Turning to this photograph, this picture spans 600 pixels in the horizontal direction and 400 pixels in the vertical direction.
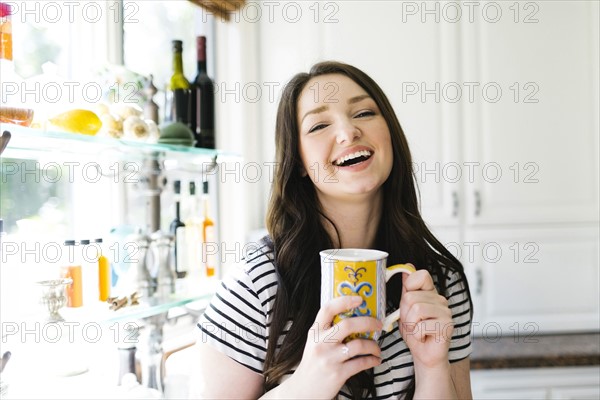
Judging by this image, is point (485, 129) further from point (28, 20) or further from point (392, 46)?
point (28, 20)

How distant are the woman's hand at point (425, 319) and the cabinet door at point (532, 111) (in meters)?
1.25

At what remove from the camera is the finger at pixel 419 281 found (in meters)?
0.78

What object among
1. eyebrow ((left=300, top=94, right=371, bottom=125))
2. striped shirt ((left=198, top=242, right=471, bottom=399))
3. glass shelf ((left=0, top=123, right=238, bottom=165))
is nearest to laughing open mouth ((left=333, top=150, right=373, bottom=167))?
eyebrow ((left=300, top=94, right=371, bottom=125))

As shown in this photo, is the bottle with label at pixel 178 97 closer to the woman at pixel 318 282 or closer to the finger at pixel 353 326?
the woman at pixel 318 282

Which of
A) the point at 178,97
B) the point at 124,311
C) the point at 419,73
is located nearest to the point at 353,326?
the point at 124,311

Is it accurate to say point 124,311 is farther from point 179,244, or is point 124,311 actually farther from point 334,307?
point 334,307

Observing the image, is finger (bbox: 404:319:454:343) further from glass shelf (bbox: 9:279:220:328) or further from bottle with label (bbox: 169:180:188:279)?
bottle with label (bbox: 169:180:188:279)

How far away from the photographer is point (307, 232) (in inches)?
38.7

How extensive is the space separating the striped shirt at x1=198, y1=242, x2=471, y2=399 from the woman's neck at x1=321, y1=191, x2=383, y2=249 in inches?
5.9

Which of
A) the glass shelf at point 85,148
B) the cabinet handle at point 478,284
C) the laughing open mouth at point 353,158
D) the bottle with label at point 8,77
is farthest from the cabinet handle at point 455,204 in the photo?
the bottle with label at point 8,77

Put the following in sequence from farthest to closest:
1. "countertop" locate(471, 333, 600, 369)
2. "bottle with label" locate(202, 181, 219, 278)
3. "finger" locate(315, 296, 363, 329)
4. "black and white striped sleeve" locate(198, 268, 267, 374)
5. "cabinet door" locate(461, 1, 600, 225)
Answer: "cabinet door" locate(461, 1, 600, 225) < "countertop" locate(471, 333, 600, 369) < "bottle with label" locate(202, 181, 219, 278) < "black and white striped sleeve" locate(198, 268, 267, 374) < "finger" locate(315, 296, 363, 329)

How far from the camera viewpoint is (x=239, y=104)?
2033 millimetres

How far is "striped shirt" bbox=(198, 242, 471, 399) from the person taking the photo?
0.85m

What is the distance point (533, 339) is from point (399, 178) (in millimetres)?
1278
